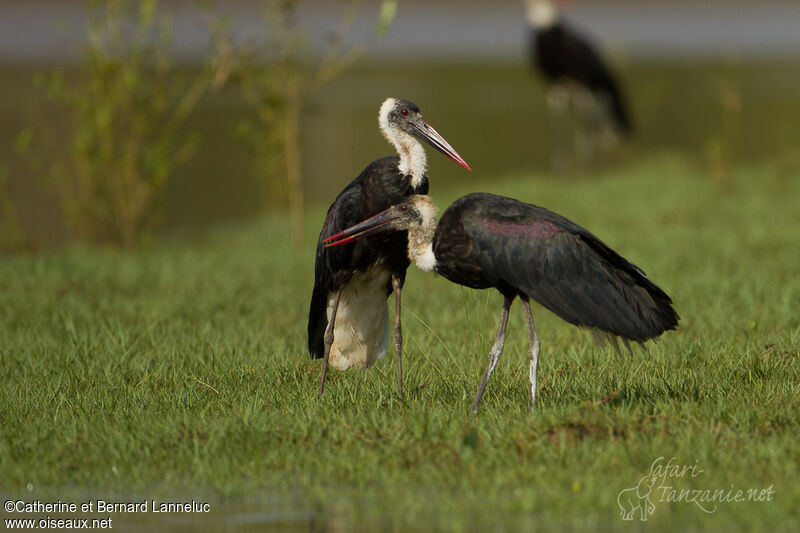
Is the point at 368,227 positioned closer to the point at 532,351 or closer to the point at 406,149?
the point at 406,149

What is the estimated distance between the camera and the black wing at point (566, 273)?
467cm

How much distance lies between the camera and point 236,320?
6.93 m

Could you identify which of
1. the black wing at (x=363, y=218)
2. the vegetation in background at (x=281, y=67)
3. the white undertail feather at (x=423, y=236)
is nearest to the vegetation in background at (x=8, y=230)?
the vegetation in background at (x=281, y=67)

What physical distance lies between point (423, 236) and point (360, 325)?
Result: 96cm

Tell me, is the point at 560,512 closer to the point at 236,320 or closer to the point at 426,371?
the point at 426,371

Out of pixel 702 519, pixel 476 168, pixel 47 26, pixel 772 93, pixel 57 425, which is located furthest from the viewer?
pixel 47 26

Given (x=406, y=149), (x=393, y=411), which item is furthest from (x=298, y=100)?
(x=393, y=411)

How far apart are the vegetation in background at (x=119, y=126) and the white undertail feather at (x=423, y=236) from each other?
4.92 metres

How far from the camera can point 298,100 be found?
962 centimetres

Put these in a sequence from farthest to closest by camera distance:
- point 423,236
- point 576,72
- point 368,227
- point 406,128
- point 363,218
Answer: point 576,72
point 406,128
point 363,218
point 368,227
point 423,236

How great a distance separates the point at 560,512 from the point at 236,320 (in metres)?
3.58

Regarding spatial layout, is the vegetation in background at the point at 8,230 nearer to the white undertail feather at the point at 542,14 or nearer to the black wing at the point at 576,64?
the black wing at the point at 576,64

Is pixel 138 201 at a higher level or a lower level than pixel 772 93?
lower

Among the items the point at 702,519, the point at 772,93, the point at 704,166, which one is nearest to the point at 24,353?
the point at 702,519
